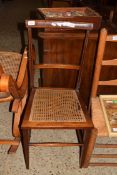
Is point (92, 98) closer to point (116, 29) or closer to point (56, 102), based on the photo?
point (56, 102)

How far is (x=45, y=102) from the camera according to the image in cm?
127

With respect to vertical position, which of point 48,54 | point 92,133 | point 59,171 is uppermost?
point 48,54

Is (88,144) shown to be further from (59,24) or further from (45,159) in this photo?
(59,24)

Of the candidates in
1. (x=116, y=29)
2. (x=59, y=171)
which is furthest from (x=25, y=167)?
(x=116, y=29)

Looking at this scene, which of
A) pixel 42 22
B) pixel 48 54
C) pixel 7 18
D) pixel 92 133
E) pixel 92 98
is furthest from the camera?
pixel 7 18

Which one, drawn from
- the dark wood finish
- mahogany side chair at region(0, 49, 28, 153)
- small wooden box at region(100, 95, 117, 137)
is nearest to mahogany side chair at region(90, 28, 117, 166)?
small wooden box at region(100, 95, 117, 137)

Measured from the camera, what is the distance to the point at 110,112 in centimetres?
123

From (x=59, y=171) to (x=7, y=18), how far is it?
3798 mm

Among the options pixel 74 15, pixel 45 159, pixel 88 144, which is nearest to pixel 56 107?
pixel 88 144

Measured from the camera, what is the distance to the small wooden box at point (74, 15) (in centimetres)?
137

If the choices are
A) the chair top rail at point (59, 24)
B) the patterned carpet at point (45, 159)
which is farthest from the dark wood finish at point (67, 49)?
the patterned carpet at point (45, 159)

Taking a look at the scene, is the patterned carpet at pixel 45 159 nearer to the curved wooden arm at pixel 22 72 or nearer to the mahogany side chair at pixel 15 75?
the mahogany side chair at pixel 15 75

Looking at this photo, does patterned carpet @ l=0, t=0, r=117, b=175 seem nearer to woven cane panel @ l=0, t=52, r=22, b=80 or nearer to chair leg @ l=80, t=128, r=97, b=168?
chair leg @ l=80, t=128, r=97, b=168

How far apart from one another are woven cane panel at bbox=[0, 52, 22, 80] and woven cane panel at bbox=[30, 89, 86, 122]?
0.68 ft
